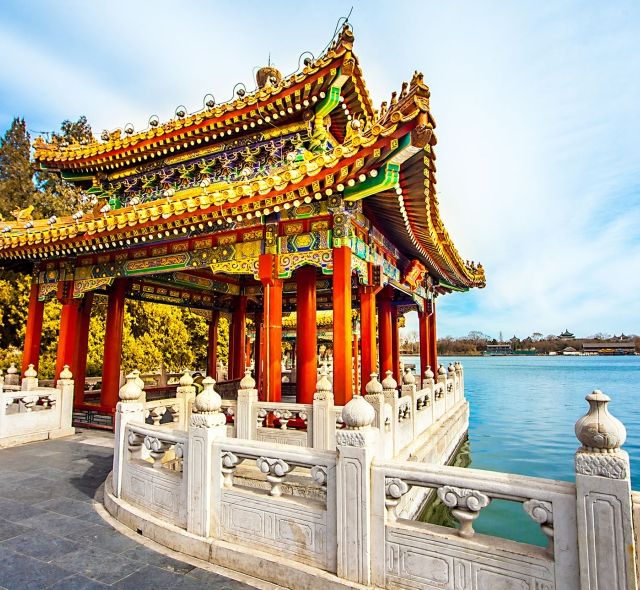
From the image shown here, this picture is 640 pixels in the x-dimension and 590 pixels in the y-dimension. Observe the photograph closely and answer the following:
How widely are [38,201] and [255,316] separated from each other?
20.0m

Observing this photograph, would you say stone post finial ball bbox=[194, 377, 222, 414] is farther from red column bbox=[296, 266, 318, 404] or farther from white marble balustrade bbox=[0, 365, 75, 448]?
white marble balustrade bbox=[0, 365, 75, 448]

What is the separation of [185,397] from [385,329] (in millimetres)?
8554

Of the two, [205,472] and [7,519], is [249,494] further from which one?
[7,519]

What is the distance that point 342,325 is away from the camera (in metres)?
7.72

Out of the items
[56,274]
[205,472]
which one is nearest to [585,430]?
[205,472]

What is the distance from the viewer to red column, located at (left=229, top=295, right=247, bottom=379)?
51.1 ft

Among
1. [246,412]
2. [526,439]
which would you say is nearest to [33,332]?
[246,412]

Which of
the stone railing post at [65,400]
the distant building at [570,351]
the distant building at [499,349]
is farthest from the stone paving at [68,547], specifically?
the distant building at [570,351]

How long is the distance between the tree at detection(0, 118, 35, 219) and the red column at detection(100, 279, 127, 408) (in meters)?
20.8

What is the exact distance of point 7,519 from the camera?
495 centimetres

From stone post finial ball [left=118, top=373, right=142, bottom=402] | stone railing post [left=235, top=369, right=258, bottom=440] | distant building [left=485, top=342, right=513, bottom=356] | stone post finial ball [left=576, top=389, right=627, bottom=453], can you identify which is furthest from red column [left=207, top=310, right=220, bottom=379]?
distant building [left=485, top=342, right=513, bottom=356]

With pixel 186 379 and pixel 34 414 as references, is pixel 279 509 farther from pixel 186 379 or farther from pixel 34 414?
pixel 34 414

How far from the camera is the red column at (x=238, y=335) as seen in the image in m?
15.6

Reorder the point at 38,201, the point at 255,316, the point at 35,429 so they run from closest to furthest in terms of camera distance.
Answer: the point at 35,429, the point at 255,316, the point at 38,201
